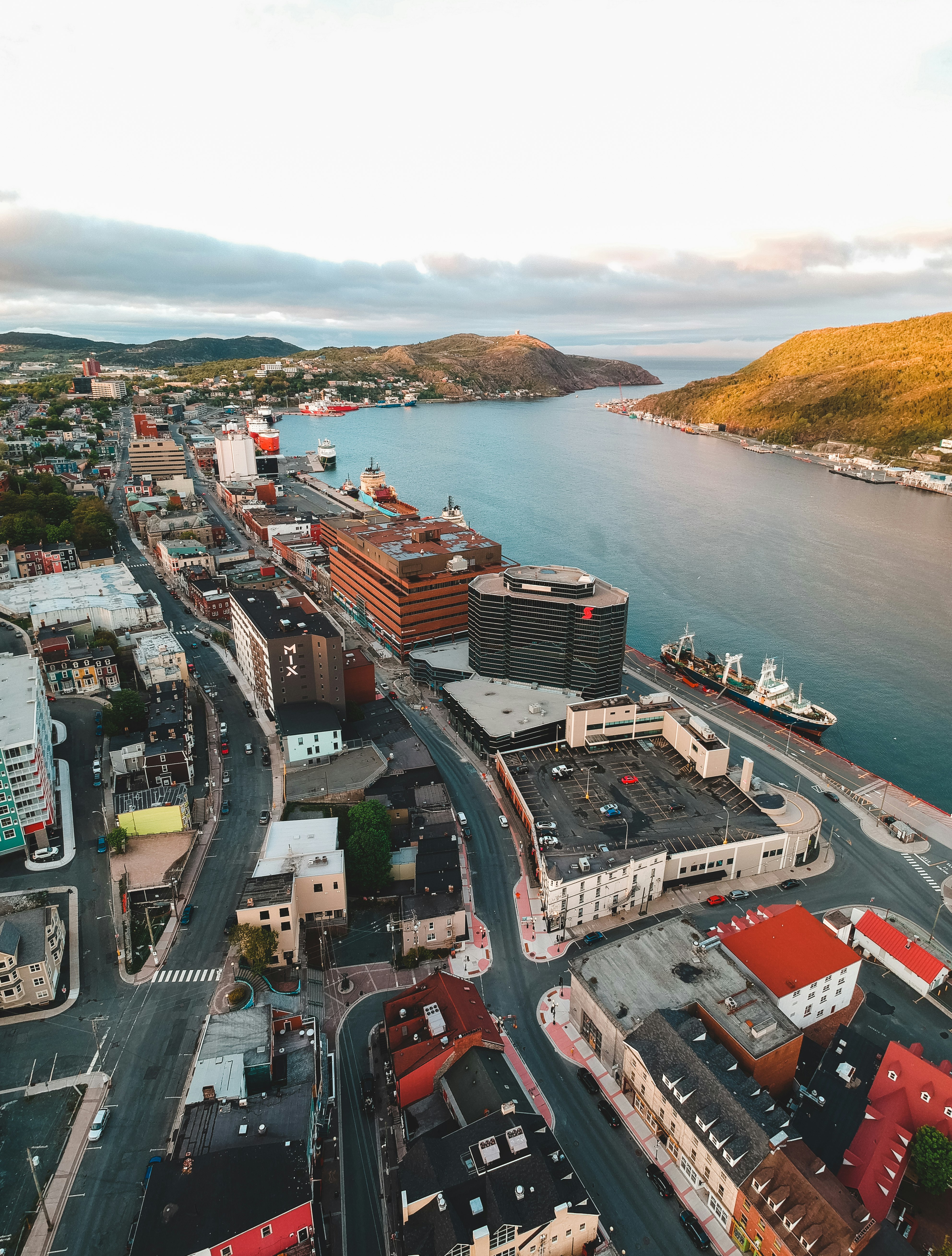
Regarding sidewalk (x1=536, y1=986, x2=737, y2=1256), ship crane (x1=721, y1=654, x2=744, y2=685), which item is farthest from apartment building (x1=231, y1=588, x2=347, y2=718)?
ship crane (x1=721, y1=654, x2=744, y2=685)

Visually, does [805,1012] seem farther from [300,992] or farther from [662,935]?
[300,992]

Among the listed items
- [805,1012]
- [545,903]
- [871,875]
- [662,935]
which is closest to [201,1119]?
[545,903]

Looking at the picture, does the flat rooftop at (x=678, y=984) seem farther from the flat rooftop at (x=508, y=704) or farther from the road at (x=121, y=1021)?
the flat rooftop at (x=508, y=704)

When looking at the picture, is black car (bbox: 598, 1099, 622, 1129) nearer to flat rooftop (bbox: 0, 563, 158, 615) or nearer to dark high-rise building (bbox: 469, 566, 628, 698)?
dark high-rise building (bbox: 469, 566, 628, 698)

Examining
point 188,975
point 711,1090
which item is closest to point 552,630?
point 188,975

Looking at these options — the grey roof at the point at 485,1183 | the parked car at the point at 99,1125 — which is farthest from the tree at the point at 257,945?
the grey roof at the point at 485,1183

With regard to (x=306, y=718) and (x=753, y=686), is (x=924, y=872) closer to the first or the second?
(x=753, y=686)
